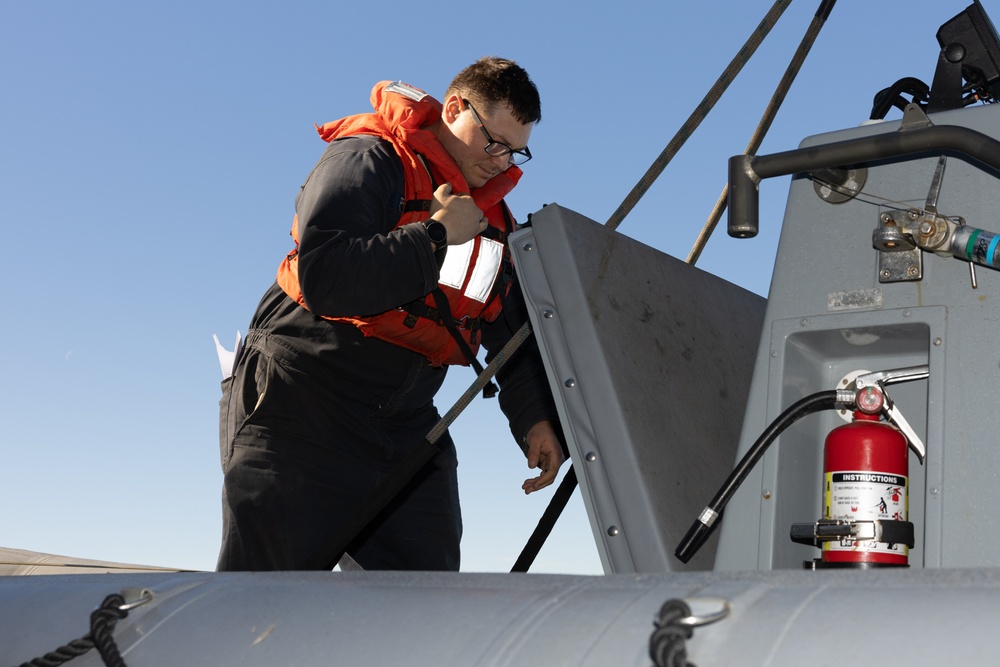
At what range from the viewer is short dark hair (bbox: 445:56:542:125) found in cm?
272

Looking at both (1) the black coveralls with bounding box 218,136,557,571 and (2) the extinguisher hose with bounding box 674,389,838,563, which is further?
(1) the black coveralls with bounding box 218,136,557,571

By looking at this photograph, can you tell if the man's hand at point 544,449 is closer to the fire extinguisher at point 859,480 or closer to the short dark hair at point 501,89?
the short dark hair at point 501,89

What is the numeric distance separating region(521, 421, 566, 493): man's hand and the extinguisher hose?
1.03 m

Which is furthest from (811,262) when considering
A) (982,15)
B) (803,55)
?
(803,55)

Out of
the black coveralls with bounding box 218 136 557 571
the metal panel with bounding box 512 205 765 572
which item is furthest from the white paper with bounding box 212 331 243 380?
the metal panel with bounding box 512 205 765 572

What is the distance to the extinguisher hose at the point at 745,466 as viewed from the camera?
1535mm

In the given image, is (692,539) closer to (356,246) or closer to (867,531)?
(867,531)

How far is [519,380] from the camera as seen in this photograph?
280 cm

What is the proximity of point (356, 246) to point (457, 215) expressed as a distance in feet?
0.85

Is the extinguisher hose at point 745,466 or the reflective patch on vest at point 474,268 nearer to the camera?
the extinguisher hose at point 745,466

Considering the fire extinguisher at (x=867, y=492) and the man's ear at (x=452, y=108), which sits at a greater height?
the man's ear at (x=452, y=108)

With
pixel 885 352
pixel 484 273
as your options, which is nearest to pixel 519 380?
pixel 484 273

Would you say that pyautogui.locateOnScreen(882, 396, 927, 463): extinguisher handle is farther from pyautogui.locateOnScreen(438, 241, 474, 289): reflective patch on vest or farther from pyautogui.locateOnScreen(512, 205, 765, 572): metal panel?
pyautogui.locateOnScreen(438, 241, 474, 289): reflective patch on vest

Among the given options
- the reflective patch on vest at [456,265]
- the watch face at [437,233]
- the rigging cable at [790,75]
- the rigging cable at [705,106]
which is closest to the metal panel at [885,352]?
the rigging cable at [705,106]
